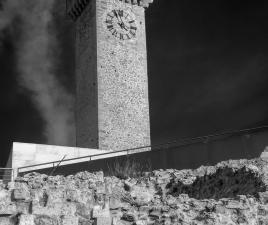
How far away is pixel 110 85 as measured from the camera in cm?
2814

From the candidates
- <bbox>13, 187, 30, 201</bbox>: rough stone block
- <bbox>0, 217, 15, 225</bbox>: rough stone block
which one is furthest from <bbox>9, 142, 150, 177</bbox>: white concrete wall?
<bbox>0, 217, 15, 225</bbox>: rough stone block

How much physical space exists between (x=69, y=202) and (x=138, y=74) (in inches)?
832

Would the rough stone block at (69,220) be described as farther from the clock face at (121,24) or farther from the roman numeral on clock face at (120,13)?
the roman numeral on clock face at (120,13)

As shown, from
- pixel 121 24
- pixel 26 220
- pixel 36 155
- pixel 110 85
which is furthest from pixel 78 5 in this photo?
pixel 26 220

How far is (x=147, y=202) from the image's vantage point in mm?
9156

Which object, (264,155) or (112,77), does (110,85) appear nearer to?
(112,77)

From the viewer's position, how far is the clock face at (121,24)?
29.4m

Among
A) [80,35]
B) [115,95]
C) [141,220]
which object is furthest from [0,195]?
[80,35]

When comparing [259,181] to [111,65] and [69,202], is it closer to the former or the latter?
[69,202]

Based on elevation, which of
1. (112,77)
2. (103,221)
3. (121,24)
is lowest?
(103,221)

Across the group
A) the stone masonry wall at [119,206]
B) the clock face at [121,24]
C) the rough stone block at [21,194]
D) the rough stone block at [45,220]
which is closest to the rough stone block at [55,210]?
the stone masonry wall at [119,206]

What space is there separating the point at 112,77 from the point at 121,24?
124 inches

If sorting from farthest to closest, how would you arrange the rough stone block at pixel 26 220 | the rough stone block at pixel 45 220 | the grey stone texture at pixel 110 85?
the grey stone texture at pixel 110 85, the rough stone block at pixel 45 220, the rough stone block at pixel 26 220

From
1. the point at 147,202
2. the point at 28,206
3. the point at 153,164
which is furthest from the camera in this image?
the point at 153,164
